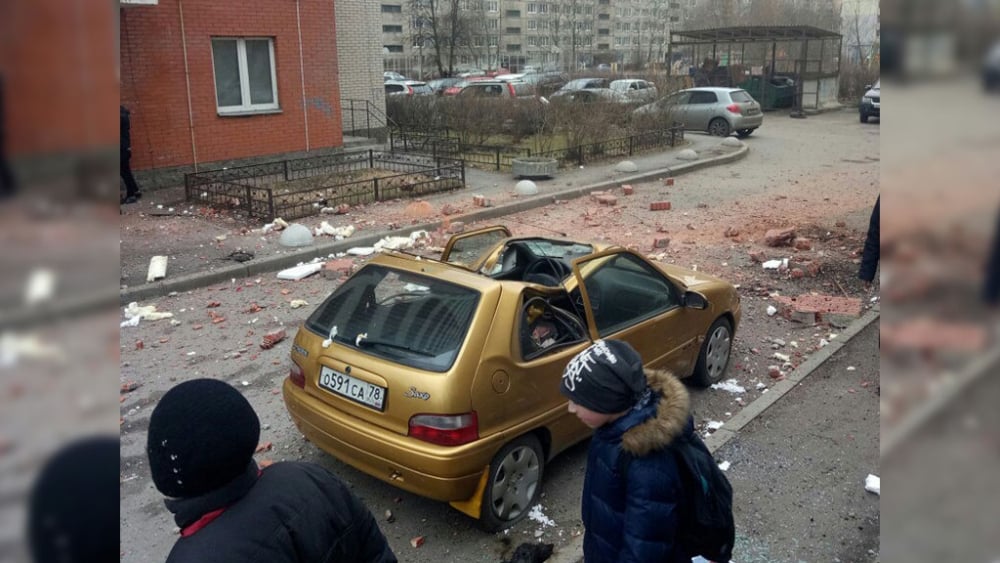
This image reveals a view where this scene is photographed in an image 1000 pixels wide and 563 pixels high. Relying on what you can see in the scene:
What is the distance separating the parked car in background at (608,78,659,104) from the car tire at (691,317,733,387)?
65.1 ft

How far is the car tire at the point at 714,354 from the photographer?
6.47 m

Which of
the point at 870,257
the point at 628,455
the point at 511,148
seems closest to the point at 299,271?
the point at 870,257

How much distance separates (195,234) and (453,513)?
883cm

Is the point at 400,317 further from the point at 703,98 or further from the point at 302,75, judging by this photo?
the point at 703,98

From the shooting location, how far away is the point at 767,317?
8.52 meters

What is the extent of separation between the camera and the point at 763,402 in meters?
6.14

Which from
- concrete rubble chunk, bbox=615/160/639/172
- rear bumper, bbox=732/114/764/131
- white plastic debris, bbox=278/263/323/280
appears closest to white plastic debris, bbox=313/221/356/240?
white plastic debris, bbox=278/263/323/280

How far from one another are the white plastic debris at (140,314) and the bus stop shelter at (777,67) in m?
31.5

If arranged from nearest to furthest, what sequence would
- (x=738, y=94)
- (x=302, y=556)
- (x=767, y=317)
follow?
(x=302, y=556), (x=767, y=317), (x=738, y=94)

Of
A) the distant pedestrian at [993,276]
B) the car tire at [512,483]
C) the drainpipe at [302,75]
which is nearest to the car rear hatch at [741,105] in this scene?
the drainpipe at [302,75]

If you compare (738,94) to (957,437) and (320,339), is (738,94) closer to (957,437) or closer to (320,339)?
(320,339)

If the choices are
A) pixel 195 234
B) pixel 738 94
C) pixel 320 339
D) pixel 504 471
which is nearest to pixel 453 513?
pixel 504 471

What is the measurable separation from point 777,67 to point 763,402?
36.9 meters

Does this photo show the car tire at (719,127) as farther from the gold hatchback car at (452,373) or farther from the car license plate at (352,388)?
the car license plate at (352,388)
